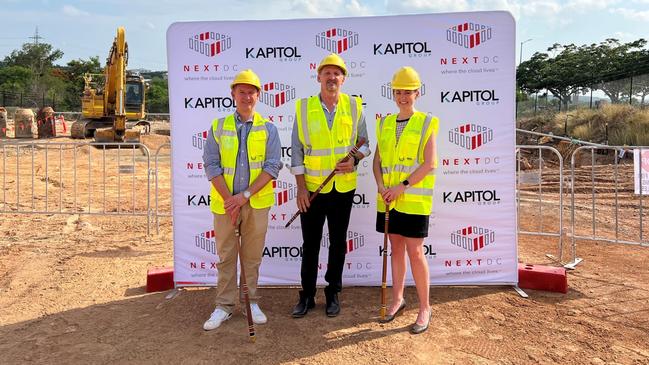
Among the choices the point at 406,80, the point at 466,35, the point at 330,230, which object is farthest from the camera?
the point at 466,35

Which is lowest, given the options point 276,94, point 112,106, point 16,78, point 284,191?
point 284,191

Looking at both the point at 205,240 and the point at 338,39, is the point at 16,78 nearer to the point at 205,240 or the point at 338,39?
the point at 205,240

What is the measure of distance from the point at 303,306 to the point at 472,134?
2250 millimetres

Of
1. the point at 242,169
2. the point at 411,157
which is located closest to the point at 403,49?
the point at 411,157

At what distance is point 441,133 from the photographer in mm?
4988

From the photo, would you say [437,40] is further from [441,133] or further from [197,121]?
[197,121]

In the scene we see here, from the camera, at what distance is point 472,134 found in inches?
196

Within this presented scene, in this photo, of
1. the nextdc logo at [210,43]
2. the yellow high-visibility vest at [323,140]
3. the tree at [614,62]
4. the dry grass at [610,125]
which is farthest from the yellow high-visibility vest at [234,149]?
the tree at [614,62]

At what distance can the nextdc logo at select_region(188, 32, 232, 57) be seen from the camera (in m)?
4.96

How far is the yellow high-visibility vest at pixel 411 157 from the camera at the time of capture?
3945mm

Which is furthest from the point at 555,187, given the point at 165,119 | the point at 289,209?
the point at 165,119

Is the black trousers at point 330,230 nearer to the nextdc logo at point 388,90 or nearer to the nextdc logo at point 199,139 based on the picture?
the nextdc logo at point 388,90

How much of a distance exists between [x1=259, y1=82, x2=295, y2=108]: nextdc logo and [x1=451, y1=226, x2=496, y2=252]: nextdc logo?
6.81 ft

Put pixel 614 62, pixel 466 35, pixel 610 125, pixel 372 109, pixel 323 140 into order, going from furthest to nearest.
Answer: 1. pixel 614 62
2. pixel 610 125
3. pixel 372 109
4. pixel 466 35
5. pixel 323 140
